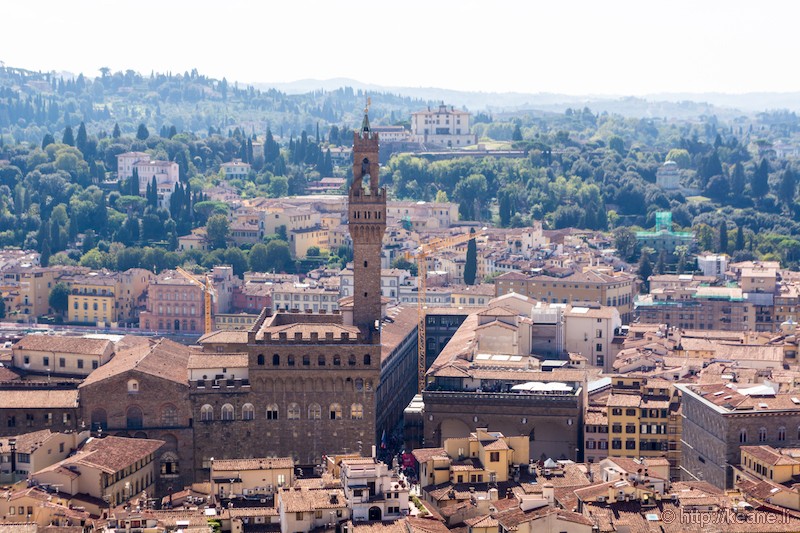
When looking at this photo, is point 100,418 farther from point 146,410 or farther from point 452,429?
point 452,429

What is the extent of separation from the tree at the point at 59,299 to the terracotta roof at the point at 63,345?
4221 centimetres

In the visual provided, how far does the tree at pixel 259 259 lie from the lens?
112 metres

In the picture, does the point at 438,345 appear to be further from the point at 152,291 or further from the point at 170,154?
the point at 170,154

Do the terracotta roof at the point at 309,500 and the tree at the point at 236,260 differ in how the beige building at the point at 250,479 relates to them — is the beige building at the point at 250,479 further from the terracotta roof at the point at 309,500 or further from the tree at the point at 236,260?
the tree at the point at 236,260

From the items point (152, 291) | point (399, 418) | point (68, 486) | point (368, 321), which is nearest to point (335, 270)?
point (152, 291)

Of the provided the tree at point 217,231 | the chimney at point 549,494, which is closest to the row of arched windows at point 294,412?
the chimney at point 549,494

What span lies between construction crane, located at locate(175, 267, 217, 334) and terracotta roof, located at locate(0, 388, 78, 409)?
37254 millimetres

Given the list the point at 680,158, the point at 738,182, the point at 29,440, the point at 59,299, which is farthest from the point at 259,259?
the point at 680,158

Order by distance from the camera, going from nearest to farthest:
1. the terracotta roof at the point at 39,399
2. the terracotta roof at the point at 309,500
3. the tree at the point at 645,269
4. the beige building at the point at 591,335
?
1. the terracotta roof at the point at 309,500
2. the terracotta roof at the point at 39,399
3. the beige building at the point at 591,335
4. the tree at the point at 645,269

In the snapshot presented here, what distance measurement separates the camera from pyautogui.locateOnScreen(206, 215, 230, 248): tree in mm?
117375

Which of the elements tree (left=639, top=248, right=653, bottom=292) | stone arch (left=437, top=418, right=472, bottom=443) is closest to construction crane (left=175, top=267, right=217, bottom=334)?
tree (left=639, top=248, right=653, bottom=292)

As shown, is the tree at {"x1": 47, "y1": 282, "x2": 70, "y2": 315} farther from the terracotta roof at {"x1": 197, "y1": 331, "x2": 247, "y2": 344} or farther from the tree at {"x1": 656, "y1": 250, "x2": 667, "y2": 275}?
the terracotta roof at {"x1": 197, "y1": 331, "x2": 247, "y2": 344}

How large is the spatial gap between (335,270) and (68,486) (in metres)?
61.3

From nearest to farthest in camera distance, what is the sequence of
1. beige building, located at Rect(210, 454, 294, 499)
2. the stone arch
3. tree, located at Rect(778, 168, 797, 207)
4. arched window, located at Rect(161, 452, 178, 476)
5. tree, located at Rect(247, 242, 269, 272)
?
beige building, located at Rect(210, 454, 294, 499) < arched window, located at Rect(161, 452, 178, 476) < the stone arch < tree, located at Rect(247, 242, 269, 272) < tree, located at Rect(778, 168, 797, 207)
